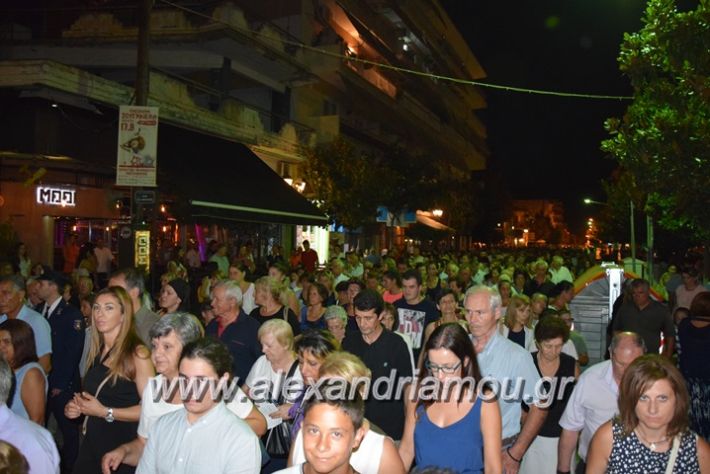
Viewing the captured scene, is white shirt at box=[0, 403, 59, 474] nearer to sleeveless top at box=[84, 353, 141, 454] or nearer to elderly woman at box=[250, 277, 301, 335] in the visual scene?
sleeveless top at box=[84, 353, 141, 454]

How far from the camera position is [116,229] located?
62.1 feet

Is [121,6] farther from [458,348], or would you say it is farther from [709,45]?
[458,348]

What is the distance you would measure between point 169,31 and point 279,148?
5.35m

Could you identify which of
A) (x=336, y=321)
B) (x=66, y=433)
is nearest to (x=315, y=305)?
(x=336, y=321)

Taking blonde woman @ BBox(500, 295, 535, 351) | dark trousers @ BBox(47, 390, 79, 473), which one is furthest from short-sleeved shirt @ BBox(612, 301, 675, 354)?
dark trousers @ BBox(47, 390, 79, 473)

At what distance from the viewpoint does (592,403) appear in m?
4.49

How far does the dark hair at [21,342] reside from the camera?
460 cm

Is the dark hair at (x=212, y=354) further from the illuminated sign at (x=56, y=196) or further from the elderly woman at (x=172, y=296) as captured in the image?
the illuminated sign at (x=56, y=196)

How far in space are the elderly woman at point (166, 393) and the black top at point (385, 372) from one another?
3.96 ft

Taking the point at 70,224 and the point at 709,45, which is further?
the point at 70,224

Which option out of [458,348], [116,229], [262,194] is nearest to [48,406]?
[458,348]

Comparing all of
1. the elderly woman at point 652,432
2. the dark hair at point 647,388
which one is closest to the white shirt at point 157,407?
the elderly woman at point 652,432

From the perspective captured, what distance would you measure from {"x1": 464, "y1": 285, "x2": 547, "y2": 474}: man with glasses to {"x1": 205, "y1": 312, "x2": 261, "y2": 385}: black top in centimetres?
227

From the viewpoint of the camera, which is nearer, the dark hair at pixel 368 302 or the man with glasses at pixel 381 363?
the man with glasses at pixel 381 363
